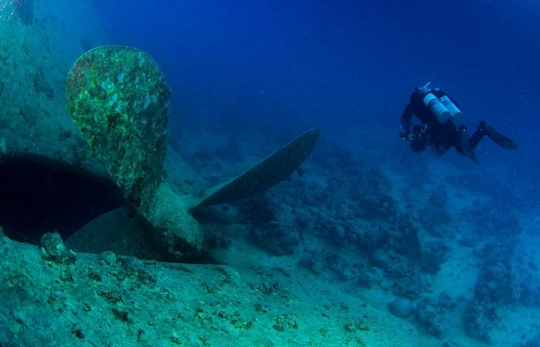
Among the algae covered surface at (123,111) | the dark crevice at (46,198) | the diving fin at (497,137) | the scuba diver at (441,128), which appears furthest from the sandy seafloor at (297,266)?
the diving fin at (497,137)

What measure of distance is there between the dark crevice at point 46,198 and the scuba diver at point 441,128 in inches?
317

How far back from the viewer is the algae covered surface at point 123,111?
3.63m

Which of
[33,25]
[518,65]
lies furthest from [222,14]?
[33,25]

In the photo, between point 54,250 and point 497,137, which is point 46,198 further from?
point 497,137

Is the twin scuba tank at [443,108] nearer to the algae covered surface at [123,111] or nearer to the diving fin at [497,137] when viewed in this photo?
the diving fin at [497,137]

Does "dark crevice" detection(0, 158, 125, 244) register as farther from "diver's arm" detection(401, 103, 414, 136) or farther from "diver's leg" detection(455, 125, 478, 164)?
"diver's leg" detection(455, 125, 478, 164)

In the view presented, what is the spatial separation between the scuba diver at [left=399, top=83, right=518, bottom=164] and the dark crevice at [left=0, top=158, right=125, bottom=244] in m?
8.05

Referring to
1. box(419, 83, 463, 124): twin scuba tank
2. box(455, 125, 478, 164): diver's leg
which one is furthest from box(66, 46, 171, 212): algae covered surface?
box(455, 125, 478, 164): diver's leg

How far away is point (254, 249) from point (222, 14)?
124 meters

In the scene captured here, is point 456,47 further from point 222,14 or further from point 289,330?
point 222,14

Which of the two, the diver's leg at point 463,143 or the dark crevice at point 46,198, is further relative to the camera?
the diver's leg at point 463,143

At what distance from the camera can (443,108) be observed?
28.4 feet

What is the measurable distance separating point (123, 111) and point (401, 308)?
8406mm

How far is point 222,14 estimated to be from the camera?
→ 380 ft
